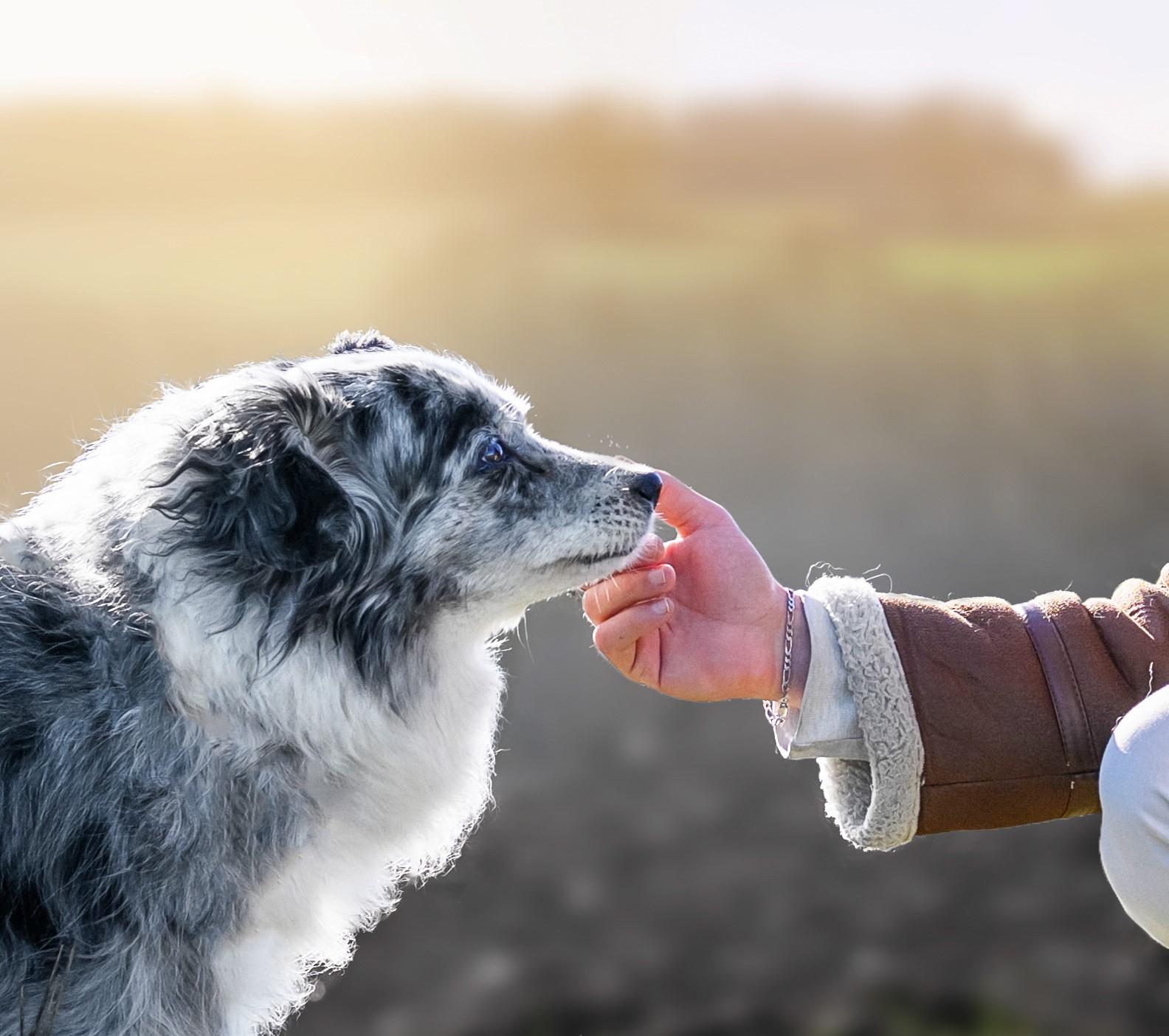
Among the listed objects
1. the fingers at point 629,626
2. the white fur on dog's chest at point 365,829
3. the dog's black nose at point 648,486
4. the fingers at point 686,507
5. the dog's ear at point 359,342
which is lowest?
the white fur on dog's chest at point 365,829

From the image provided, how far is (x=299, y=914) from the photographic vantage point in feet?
6.17

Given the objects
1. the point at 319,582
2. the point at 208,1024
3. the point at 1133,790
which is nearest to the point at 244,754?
the point at 319,582

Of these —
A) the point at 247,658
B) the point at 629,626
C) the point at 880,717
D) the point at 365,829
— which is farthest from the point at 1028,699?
the point at 247,658

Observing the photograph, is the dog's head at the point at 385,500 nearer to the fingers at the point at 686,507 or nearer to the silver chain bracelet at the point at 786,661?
the fingers at the point at 686,507

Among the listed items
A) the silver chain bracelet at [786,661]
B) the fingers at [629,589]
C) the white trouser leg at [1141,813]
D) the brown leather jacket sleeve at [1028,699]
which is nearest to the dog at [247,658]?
the fingers at [629,589]

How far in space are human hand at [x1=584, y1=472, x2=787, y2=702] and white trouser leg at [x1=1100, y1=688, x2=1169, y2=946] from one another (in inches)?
25.7

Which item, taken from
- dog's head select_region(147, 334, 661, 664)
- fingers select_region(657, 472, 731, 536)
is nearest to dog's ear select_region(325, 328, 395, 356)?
dog's head select_region(147, 334, 661, 664)

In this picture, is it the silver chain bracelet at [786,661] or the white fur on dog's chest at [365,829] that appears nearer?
the white fur on dog's chest at [365,829]

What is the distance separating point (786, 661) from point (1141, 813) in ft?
2.29

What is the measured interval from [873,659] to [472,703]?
2.48 ft

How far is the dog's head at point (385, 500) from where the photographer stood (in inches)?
69.9

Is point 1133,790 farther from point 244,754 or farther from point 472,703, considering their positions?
point 244,754

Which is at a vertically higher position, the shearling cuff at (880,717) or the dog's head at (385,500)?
the dog's head at (385,500)

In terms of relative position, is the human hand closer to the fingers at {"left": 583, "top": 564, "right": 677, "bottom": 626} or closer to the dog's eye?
the fingers at {"left": 583, "top": 564, "right": 677, "bottom": 626}
